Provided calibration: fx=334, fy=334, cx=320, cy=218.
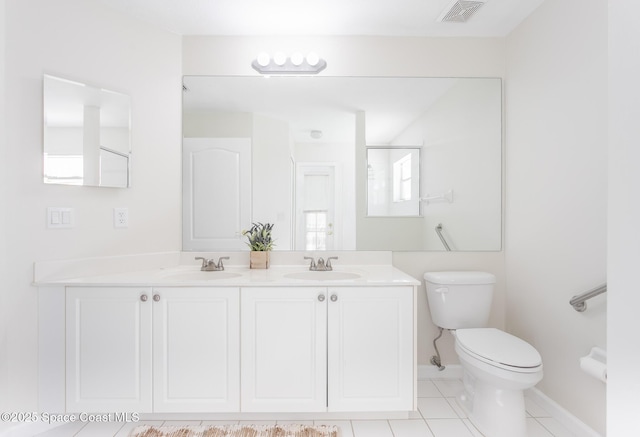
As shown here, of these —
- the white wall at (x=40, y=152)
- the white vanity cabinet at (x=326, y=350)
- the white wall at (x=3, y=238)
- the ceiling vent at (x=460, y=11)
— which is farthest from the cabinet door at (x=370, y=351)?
the ceiling vent at (x=460, y=11)

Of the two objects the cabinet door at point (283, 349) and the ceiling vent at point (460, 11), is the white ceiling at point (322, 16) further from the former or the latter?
the cabinet door at point (283, 349)

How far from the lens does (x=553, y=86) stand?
1.89 meters

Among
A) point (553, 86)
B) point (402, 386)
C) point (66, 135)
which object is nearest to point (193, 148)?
point (66, 135)

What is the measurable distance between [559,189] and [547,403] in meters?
1.23

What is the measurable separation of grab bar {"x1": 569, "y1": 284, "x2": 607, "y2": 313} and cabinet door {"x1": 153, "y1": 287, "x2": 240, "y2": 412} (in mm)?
1687

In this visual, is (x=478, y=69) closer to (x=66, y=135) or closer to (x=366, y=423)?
(x=366, y=423)

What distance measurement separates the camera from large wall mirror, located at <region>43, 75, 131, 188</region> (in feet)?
5.78

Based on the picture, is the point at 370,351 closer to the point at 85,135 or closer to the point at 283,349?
the point at 283,349

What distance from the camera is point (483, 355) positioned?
1672 millimetres

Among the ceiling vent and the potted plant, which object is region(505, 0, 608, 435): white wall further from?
the potted plant

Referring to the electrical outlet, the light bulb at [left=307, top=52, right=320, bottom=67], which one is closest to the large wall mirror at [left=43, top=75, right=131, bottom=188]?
the electrical outlet

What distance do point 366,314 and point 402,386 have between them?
0.42 meters

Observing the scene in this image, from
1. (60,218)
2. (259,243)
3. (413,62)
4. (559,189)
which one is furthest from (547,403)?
(60,218)

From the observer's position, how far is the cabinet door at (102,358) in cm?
171
